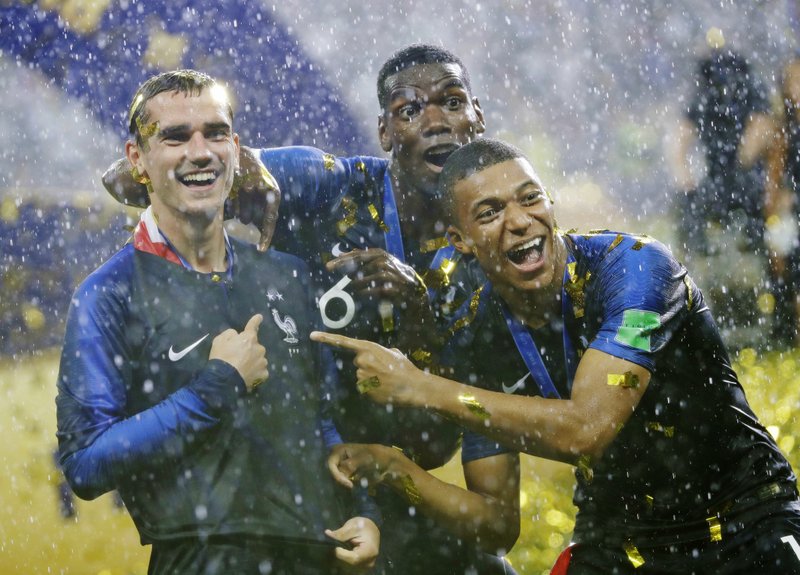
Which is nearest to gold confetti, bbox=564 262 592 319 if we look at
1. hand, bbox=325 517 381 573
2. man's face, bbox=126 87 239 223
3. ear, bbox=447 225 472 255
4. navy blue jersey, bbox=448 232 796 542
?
navy blue jersey, bbox=448 232 796 542

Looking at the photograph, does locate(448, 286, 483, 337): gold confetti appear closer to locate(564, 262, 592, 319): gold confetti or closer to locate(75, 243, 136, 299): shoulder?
locate(564, 262, 592, 319): gold confetti

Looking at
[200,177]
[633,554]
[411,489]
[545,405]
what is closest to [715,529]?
[633,554]

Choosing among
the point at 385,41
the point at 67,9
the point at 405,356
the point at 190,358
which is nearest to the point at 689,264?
the point at 385,41

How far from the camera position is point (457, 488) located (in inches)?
83.2

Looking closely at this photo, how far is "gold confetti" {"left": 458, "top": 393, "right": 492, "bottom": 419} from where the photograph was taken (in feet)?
6.17

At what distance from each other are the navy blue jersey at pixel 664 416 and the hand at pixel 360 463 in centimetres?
46

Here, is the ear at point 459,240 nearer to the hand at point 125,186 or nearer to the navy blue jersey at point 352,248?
the navy blue jersey at point 352,248

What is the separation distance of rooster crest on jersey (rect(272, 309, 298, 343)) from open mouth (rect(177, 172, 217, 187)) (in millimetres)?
332

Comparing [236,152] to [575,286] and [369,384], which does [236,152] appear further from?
[575,286]

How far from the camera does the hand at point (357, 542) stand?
2.00 meters

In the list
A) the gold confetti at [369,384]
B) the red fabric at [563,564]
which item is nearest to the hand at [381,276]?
the gold confetti at [369,384]

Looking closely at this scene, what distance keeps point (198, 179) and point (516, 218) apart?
0.71 meters


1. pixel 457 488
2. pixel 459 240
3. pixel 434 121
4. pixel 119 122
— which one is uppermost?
pixel 119 122

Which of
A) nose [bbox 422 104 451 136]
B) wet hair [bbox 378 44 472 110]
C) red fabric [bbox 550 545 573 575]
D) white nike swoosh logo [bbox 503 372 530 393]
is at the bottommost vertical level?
red fabric [bbox 550 545 573 575]
